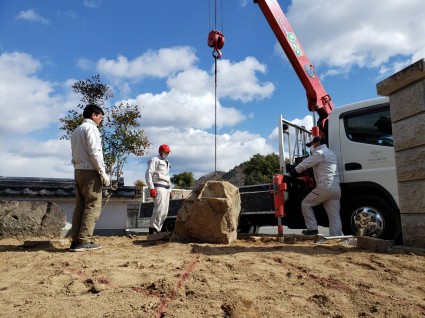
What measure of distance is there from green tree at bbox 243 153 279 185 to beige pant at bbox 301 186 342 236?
21.1 m

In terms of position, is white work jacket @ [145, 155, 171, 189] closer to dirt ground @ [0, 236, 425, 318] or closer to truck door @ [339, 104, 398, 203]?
dirt ground @ [0, 236, 425, 318]

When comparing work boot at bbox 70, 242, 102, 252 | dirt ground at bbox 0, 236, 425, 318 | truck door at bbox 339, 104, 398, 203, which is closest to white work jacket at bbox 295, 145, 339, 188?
truck door at bbox 339, 104, 398, 203

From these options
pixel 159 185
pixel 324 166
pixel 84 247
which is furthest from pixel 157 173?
pixel 324 166

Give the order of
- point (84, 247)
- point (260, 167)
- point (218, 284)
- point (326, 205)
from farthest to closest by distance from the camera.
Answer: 1. point (260, 167)
2. point (326, 205)
3. point (84, 247)
4. point (218, 284)

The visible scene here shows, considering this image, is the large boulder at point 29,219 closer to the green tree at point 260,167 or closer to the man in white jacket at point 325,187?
the man in white jacket at point 325,187

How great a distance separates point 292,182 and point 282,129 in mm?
939

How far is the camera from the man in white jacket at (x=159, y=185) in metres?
6.31

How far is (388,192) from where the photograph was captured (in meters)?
5.13

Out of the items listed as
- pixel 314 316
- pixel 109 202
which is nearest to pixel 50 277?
pixel 314 316

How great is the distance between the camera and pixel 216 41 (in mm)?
7219

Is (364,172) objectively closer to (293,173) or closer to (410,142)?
(293,173)

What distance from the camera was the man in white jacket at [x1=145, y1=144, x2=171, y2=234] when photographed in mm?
6309

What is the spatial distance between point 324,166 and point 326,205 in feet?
2.04

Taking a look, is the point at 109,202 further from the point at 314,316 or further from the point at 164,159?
the point at 314,316
